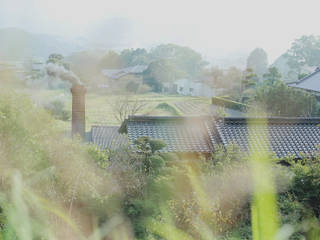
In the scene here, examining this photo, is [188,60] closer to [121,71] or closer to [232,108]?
[121,71]

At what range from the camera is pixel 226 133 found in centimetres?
928

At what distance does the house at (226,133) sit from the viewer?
29.0 ft

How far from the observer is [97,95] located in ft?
114

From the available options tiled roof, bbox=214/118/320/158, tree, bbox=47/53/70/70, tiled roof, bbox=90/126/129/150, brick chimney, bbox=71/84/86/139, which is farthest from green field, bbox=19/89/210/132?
tiled roof, bbox=214/118/320/158

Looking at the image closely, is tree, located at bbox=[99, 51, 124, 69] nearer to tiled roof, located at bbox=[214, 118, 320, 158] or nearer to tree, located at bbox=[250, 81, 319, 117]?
tree, located at bbox=[250, 81, 319, 117]

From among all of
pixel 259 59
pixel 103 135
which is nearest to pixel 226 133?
pixel 103 135

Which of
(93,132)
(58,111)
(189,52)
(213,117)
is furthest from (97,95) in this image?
(213,117)

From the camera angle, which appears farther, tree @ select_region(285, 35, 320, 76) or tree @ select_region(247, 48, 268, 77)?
tree @ select_region(247, 48, 268, 77)

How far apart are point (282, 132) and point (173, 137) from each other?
3035 millimetres

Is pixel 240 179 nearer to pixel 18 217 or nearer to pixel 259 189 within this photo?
pixel 259 189

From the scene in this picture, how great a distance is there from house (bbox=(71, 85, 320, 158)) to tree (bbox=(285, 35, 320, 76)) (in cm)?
3693

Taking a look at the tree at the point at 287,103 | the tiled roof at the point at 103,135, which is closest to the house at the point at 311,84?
the tree at the point at 287,103

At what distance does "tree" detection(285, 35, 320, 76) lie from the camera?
43.0 m

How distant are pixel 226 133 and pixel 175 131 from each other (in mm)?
1336
